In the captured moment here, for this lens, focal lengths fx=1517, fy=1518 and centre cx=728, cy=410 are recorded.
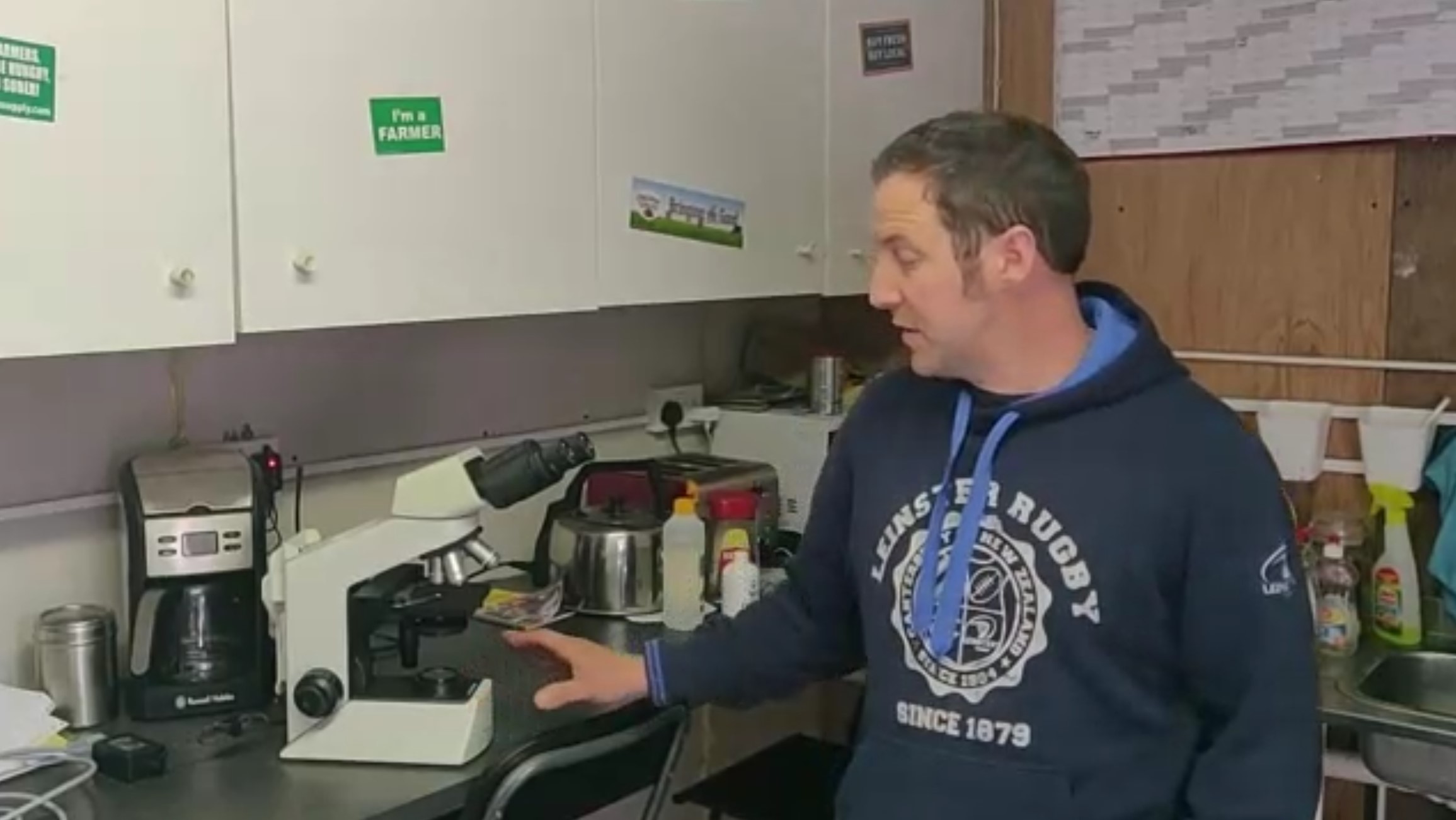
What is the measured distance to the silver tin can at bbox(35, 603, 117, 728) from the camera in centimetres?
183

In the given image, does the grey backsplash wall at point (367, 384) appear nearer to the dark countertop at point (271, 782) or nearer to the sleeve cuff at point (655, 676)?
the dark countertop at point (271, 782)

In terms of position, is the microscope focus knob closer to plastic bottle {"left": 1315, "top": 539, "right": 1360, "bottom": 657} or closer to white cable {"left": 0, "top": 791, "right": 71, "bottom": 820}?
white cable {"left": 0, "top": 791, "right": 71, "bottom": 820}

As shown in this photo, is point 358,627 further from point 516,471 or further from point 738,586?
point 738,586

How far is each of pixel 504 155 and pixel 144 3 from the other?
21.3 inches

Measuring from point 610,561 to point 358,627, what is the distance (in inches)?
22.2

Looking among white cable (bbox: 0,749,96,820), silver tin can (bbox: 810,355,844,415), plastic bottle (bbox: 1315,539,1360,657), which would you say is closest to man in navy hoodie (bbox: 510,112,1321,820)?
white cable (bbox: 0,749,96,820)

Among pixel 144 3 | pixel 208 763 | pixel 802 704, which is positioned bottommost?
pixel 802 704

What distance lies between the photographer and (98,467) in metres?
1.98

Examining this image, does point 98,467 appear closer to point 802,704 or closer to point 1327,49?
point 802,704

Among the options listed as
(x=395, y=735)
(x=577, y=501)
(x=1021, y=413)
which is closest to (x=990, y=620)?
(x=1021, y=413)

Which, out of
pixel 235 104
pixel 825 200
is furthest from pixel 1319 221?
pixel 235 104

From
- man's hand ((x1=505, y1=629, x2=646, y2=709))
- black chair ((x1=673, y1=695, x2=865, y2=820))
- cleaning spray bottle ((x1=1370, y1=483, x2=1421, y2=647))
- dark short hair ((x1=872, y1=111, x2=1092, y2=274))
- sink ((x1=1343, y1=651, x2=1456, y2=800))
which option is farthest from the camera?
black chair ((x1=673, y1=695, x2=865, y2=820))

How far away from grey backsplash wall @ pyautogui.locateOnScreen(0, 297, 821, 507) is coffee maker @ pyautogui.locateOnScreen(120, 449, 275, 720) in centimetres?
11

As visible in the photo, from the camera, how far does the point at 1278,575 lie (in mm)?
1488
